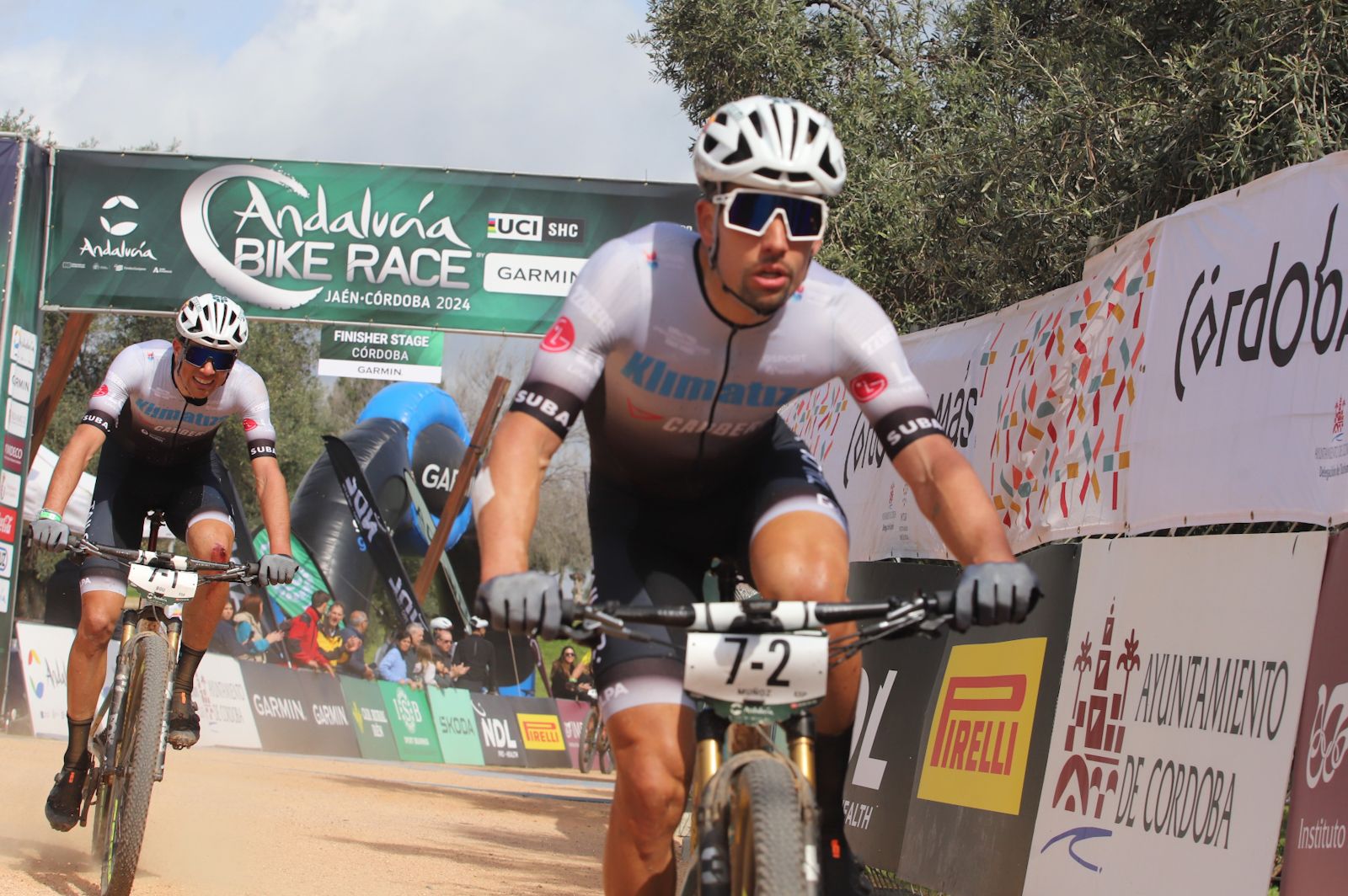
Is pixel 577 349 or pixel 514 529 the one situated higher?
pixel 577 349

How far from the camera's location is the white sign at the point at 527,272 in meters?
19.1

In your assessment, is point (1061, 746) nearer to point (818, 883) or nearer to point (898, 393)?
point (898, 393)

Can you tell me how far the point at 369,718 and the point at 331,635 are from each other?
1.52 m

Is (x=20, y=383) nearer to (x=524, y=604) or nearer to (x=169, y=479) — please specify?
(x=169, y=479)

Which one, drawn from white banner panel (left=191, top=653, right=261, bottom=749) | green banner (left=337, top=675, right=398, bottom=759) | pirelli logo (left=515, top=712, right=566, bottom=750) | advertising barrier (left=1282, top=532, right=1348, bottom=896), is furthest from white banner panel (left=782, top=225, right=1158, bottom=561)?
pirelli logo (left=515, top=712, right=566, bottom=750)

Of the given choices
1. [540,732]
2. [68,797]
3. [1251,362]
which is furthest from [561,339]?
[540,732]

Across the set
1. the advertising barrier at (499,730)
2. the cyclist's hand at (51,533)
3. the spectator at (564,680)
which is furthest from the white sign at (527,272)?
the cyclist's hand at (51,533)

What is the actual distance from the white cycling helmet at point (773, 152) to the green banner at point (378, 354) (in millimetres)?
15697

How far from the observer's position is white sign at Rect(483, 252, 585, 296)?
19.1 meters

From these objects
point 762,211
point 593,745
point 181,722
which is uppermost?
point 762,211

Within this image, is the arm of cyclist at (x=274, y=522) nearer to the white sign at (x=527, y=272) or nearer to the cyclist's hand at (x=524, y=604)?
the cyclist's hand at (x=524, y=604)

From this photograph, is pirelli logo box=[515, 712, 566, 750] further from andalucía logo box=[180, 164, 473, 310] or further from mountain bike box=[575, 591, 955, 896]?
mountain bike box=[575, 591, 955, 896]

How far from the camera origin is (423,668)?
25797mm

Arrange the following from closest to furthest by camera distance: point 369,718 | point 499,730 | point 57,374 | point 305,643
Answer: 1. point 57,374
2. point 369,718
3. point 305,643
4. point 499,730
